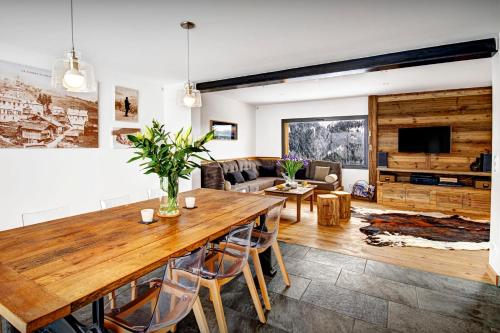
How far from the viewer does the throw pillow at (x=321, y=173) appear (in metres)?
6.44

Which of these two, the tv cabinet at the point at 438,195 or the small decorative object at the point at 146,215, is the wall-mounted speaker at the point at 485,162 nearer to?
the tv cabinet at the point at 438,195

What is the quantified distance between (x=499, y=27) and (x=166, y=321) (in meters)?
3.69

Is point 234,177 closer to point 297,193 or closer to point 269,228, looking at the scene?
point 297,193

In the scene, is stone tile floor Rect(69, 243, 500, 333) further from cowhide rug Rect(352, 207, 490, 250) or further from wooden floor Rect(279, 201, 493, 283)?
cowhide rug Rect(352, 207, 490, 250)

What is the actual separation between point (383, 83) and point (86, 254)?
214 inches

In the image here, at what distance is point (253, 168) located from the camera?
23.1 feet

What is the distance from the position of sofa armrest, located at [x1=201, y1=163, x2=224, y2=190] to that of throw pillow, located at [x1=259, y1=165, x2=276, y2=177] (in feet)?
7.21

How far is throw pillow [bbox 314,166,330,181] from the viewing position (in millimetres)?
6441

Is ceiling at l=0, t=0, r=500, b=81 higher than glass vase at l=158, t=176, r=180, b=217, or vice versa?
ceiling at l=0, t=0, r=500, b=81

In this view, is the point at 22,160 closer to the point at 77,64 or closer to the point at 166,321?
the point at 77,64

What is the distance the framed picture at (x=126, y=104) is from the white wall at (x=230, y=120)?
1.54 meters

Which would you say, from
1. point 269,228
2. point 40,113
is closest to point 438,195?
point 269,228

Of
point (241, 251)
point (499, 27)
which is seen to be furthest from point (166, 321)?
point (499, 27)

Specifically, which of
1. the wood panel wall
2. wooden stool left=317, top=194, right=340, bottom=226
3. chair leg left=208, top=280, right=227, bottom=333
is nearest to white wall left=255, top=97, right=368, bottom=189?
the wood panel wall
